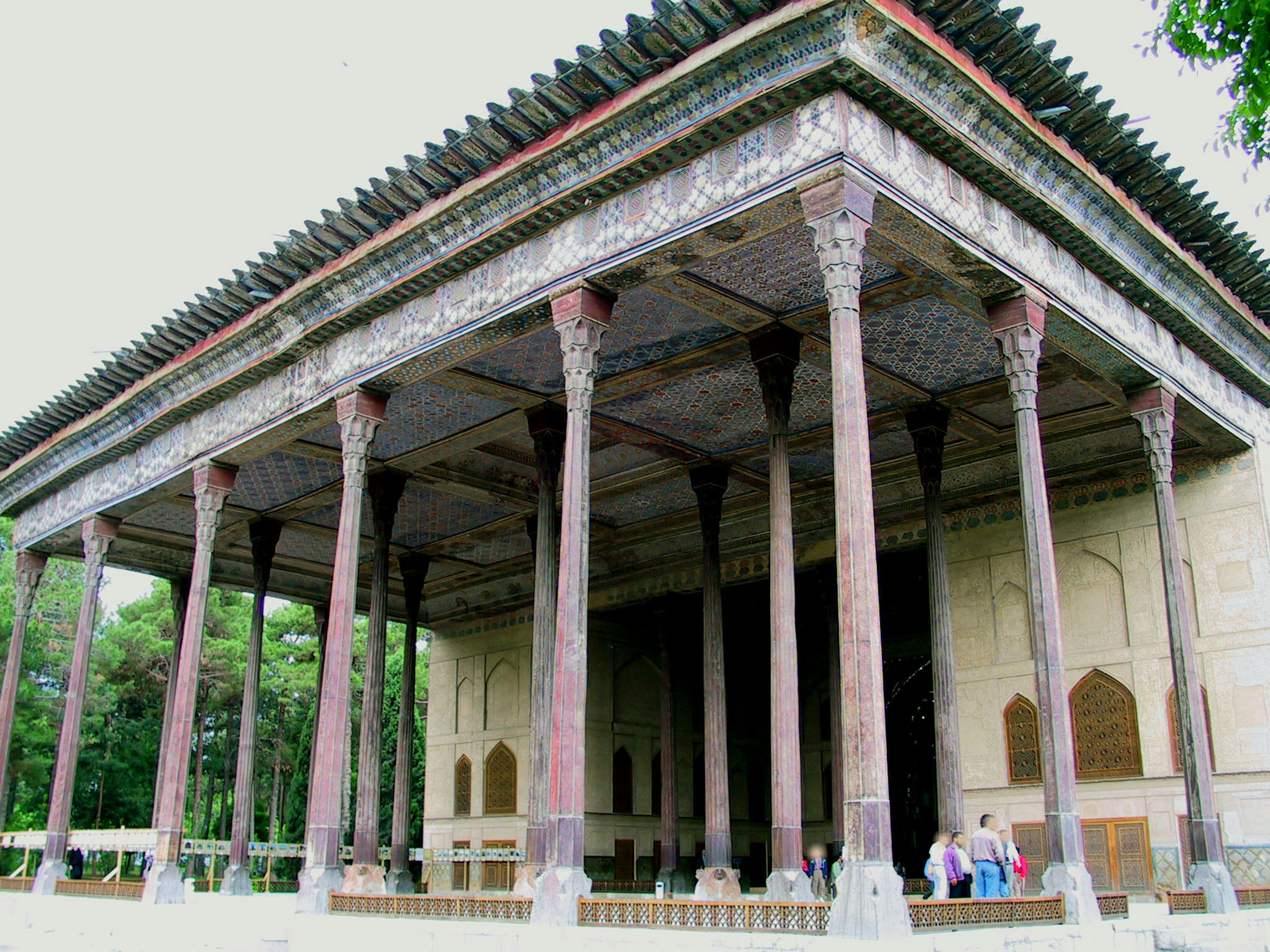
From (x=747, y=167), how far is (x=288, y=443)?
844 cm

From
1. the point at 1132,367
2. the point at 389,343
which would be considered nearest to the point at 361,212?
the point at 389,343

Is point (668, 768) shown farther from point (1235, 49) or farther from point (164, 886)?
point (1235, 49)

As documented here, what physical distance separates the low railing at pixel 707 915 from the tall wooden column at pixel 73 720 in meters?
10.7

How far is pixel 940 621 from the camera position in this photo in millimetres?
12703

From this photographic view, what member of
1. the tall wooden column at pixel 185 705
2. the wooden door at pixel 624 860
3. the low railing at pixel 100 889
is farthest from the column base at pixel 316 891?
the wooden door at pixel 624 860

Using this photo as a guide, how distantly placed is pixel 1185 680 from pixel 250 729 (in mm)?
13103

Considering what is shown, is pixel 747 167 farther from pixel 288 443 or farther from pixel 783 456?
pixel 288 443

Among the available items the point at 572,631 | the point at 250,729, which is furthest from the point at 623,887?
the point at 572,631

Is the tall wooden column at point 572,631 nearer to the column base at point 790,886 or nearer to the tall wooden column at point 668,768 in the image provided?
the column base at point 790,886

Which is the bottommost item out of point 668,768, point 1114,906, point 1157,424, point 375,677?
point 1114,906

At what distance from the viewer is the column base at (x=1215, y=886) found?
443 inches

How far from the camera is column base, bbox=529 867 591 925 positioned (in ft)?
30.0

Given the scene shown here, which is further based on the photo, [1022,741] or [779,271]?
[1022,741]

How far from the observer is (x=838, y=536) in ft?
27.1
